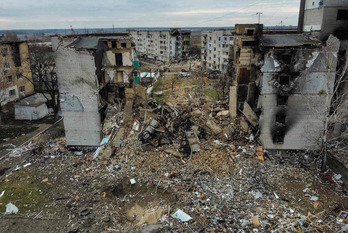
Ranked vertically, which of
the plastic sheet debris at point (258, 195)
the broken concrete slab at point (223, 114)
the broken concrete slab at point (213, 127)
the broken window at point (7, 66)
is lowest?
the plastic sheet debris at point (258, 195)

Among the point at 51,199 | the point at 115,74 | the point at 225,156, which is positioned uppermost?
the point at 115,74

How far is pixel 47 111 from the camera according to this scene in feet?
100

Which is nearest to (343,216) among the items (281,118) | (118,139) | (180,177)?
(281,118)

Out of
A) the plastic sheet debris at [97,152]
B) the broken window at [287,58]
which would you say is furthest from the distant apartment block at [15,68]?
the broken window at [287,58]

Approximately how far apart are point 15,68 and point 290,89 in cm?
3260

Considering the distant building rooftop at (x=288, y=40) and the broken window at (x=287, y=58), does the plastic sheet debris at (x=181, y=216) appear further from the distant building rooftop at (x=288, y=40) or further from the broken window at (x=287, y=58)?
the distant building rooftop at (x=288, y=40)

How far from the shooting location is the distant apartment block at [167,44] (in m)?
66.5

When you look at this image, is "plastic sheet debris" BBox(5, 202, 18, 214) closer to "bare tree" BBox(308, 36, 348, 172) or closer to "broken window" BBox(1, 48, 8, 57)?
"bare tree" BBox(308, 36, 348, 172)

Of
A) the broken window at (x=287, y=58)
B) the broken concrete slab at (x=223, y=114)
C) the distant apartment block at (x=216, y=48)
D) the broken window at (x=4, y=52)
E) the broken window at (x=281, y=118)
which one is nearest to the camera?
the broken window at (x=287, y=58)

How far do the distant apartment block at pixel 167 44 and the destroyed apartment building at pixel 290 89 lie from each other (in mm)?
48019

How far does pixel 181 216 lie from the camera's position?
43.3 ft

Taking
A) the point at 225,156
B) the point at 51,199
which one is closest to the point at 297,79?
the point at 225,156

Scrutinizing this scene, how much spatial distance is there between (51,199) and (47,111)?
18.1 metres

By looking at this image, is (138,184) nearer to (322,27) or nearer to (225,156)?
(225,156)
